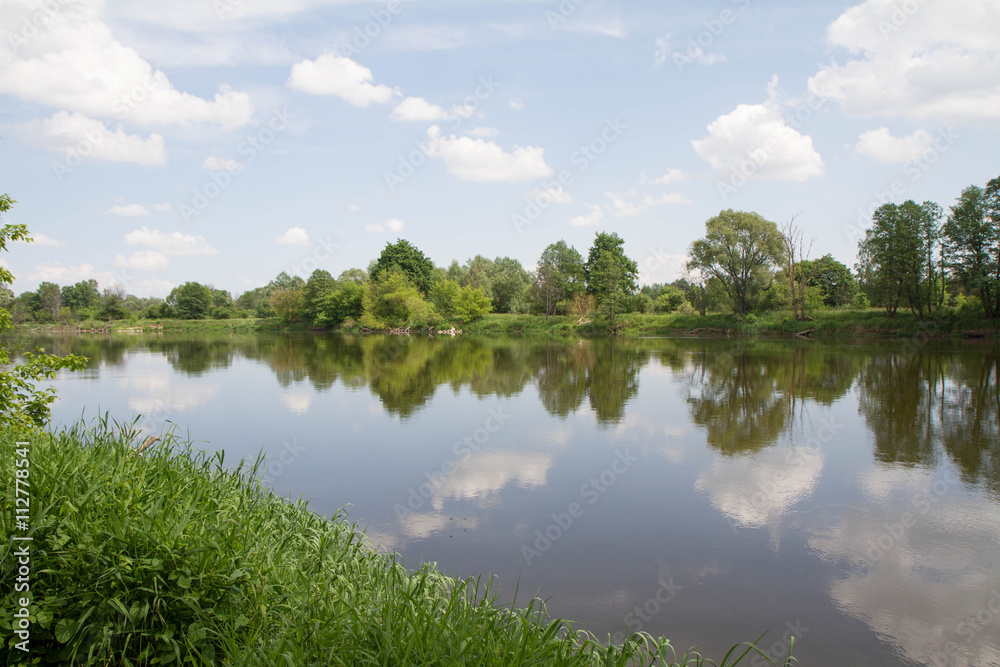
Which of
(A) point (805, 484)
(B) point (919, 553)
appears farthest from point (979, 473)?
(B) point (919, 553)

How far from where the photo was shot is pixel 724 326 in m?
44.8

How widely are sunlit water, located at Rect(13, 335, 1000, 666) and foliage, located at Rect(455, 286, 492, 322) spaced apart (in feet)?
138

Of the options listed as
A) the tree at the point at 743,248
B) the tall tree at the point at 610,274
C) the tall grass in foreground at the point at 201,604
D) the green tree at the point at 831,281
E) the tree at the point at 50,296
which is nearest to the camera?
the tall grass in foreground at the point at 201,604

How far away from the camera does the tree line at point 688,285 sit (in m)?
33.8

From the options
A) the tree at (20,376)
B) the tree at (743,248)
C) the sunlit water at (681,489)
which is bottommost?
the sunlit water at (681,489)

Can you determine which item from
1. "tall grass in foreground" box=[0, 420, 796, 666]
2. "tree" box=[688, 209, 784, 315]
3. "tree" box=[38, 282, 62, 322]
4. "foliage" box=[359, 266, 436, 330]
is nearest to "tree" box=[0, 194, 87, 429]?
"tall grass in foreground" box=[0, 420, 796, 666]

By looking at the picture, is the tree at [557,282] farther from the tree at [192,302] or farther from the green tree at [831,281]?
the tree at [192,302]

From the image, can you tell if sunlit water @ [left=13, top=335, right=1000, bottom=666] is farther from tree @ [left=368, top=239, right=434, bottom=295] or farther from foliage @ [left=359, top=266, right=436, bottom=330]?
tree @ [left=368, top=239, right=434, bottom=295]

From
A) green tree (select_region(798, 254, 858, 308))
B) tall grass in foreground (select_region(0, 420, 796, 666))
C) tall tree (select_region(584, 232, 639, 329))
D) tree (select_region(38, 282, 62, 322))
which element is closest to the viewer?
tall grass in foreground (select_region(0, 420, 796, 666))

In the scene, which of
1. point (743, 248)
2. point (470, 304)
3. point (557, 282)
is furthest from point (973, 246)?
point (470, 304)

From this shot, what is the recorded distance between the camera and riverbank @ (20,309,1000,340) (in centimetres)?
3391

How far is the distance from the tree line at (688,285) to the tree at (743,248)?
0.08 m

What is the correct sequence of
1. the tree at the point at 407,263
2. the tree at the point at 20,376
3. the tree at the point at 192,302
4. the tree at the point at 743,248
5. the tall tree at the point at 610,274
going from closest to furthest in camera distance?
1. the tree at the point at 20,376
2. the tree at the point at 743,248
3. the tall tree at the point at 610,274
4. the tree at the point at 407,263
5. the tree at the point at 192,302

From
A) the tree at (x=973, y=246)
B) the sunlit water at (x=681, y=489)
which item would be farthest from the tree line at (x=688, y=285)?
the sunlit water at (x=681, y=489)
